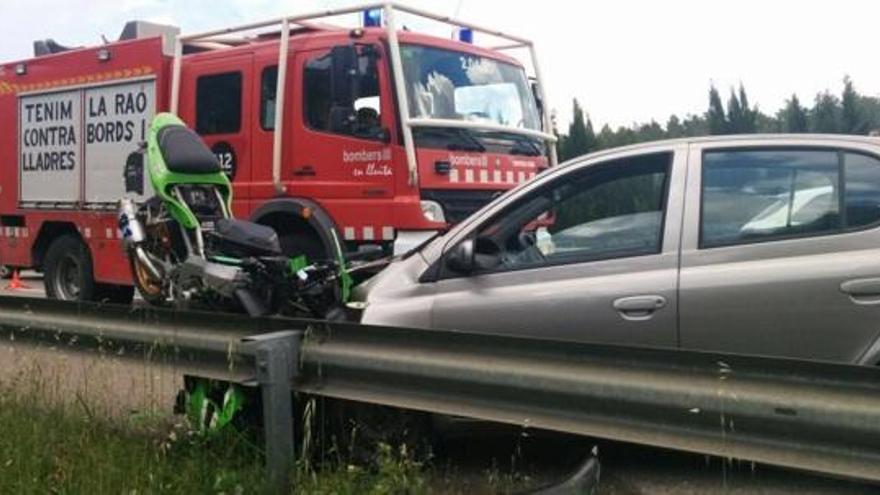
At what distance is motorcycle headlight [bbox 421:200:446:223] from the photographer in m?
8.24

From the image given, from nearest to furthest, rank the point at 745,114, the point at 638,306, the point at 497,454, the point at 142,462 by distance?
1. the point at 142,462
2. the point at 638,306
3. the point at 497,454
4. the point at 745,114

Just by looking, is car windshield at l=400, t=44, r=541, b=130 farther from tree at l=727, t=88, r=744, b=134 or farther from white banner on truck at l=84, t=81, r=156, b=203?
tree at l=727, t=88, r=744, b=134

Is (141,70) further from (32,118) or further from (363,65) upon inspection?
(363,65)

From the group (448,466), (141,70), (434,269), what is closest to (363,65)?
(141,70)

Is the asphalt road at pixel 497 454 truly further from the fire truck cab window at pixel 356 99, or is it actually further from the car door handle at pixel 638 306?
the fire truck cab window at pixel 356 99

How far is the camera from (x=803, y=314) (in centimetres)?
411

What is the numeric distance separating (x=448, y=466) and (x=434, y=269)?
0.96m

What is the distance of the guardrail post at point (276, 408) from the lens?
3.88 metres

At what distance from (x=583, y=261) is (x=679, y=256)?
1.52 feet

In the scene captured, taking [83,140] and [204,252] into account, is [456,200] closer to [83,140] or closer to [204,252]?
[204,252]

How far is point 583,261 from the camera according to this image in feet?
15.2

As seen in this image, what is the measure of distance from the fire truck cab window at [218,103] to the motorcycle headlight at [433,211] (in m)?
2.22

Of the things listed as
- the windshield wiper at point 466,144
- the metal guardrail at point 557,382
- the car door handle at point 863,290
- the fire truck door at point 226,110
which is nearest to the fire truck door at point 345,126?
the windshield wiper at point 466,144

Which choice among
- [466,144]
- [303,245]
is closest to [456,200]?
[466,144]
